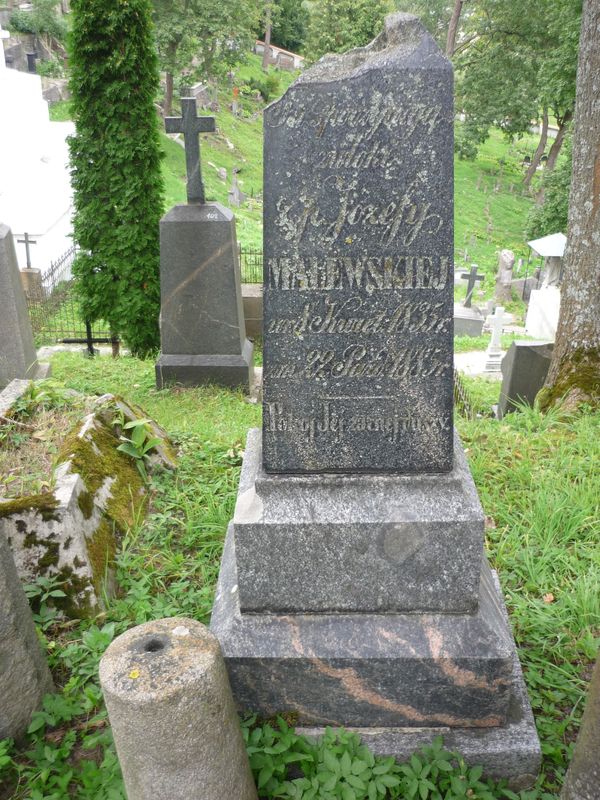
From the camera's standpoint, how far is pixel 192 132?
7164 millimetres

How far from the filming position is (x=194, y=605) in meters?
2.90

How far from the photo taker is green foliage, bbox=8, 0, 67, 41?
1294 inches

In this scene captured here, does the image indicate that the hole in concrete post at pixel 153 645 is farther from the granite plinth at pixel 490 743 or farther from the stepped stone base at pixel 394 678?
the granite plinth at pixel 490 743

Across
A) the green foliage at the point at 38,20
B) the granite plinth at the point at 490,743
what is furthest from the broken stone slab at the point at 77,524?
the green foliage at the point at 38,20

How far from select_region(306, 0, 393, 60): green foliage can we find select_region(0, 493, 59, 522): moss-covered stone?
35843 mm

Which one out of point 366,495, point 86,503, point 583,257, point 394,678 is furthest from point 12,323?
point 394,678

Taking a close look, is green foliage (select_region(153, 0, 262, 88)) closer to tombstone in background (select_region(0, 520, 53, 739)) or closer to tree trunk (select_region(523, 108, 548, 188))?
tree trunk (select_region(523, 108, 548, 188))

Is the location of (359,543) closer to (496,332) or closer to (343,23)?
(496,332)

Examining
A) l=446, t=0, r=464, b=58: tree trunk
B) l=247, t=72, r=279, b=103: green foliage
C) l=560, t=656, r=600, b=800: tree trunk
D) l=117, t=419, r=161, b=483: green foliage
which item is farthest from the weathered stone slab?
l=247, t=72, r=279, b=103: green foliage

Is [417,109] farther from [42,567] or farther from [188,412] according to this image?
[188,412]

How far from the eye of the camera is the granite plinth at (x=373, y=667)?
234 centimetres

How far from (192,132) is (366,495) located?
5921 millimetres

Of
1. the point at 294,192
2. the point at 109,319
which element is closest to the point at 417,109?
the point at 294,192

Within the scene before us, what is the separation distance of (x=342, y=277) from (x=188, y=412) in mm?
4229
